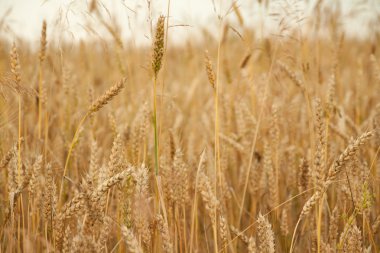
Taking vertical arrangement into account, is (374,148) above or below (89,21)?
below

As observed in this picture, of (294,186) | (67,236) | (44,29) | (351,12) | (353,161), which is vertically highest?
(351,12)

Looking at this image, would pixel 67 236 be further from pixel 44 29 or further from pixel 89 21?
pixel 89 21

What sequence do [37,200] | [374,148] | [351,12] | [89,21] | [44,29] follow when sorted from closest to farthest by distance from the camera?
1. [37,200]
2. [44,29]
3. [89,21]
4. [374,148]
5. [351,12]

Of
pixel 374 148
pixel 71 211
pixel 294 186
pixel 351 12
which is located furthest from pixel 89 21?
pixel 351 12

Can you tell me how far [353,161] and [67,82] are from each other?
4.60ft

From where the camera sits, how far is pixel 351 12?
2812 millimetres

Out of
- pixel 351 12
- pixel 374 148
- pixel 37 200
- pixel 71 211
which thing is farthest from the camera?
pixel 351 12

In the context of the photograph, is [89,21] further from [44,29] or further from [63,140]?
→ [63,140]

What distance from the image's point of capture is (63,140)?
5.79 feet

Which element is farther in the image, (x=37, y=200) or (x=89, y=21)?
(x=89, y=21)

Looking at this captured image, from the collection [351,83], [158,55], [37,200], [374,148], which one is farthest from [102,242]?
[351,83]

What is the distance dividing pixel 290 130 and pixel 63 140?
134cm

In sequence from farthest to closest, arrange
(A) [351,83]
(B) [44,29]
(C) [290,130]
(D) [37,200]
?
(A) [351,83]
(C) [290,130]
(B) [44,29]
(D) [37,200]

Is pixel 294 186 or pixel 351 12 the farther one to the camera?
pixel 351 12
